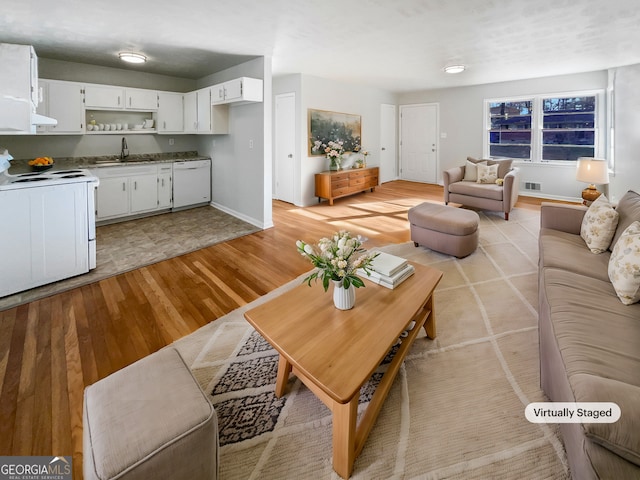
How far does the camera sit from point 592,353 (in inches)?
52.8

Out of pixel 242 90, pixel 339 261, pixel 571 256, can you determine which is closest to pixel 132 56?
pixel 242 90

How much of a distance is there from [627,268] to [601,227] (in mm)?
895

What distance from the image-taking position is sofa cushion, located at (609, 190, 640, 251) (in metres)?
2.29

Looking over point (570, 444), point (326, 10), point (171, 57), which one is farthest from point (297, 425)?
point (171, 57)

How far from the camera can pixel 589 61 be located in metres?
5.05

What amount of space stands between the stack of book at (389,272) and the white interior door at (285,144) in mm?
4583

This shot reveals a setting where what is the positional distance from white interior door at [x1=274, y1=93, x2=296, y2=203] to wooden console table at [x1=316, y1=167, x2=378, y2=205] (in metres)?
0.57

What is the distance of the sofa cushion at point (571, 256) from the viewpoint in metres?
2.18

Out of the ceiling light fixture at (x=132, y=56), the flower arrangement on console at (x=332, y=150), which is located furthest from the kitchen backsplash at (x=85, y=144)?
the flower arrangement on console at (x=332, y=150)

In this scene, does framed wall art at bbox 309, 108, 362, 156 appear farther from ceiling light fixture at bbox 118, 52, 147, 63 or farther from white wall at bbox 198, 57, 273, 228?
ceiling light fixture at bbox 118, 52, 147, 63

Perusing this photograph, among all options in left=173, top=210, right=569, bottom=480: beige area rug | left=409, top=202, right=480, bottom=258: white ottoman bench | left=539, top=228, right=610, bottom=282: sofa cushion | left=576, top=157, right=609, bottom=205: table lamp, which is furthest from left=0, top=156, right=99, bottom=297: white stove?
left=576, top=157, right=609, bottom=205: table lamp

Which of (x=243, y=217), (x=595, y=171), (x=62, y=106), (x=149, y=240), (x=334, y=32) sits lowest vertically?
(x=149, y=240)

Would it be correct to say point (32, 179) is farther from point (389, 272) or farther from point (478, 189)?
point (478, 189)

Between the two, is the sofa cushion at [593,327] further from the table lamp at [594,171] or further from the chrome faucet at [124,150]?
the chrome faucet at [124,150]
